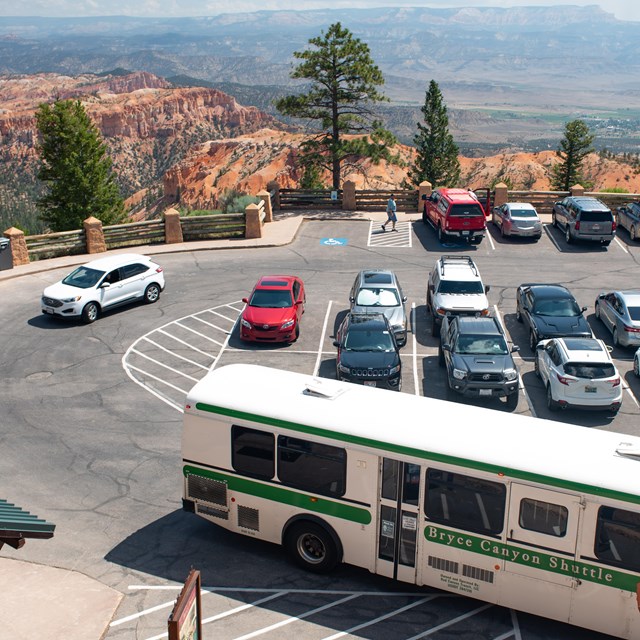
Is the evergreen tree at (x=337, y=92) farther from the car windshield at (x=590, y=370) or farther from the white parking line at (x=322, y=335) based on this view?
the car windshield at (x=590, y=370)

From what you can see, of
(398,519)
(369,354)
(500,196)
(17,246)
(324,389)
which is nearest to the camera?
(398,519)

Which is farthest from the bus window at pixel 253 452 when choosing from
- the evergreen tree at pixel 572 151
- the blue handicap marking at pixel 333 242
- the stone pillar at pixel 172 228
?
the evergreen tree at pixel 572 151

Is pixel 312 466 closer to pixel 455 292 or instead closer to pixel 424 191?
pixel 455 292

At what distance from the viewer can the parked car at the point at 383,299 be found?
24.9m

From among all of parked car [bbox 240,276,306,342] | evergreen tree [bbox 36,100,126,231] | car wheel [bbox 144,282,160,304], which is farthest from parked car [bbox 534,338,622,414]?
evergreen tree [bbox 36,100,126,231]

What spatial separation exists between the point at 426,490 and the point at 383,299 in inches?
Result: 528

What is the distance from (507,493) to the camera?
484 inches

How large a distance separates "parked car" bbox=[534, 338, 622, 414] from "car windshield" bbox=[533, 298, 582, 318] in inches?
141

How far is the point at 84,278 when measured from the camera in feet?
90.9

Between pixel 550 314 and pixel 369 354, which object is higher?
pixel 369 354

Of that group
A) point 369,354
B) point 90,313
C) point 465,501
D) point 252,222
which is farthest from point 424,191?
point 465,501

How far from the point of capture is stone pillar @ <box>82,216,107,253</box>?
35.0 meters

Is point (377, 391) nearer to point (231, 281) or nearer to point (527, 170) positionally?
point (231, 281)

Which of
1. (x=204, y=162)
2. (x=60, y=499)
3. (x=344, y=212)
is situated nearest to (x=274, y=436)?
(x=60, y=499)
